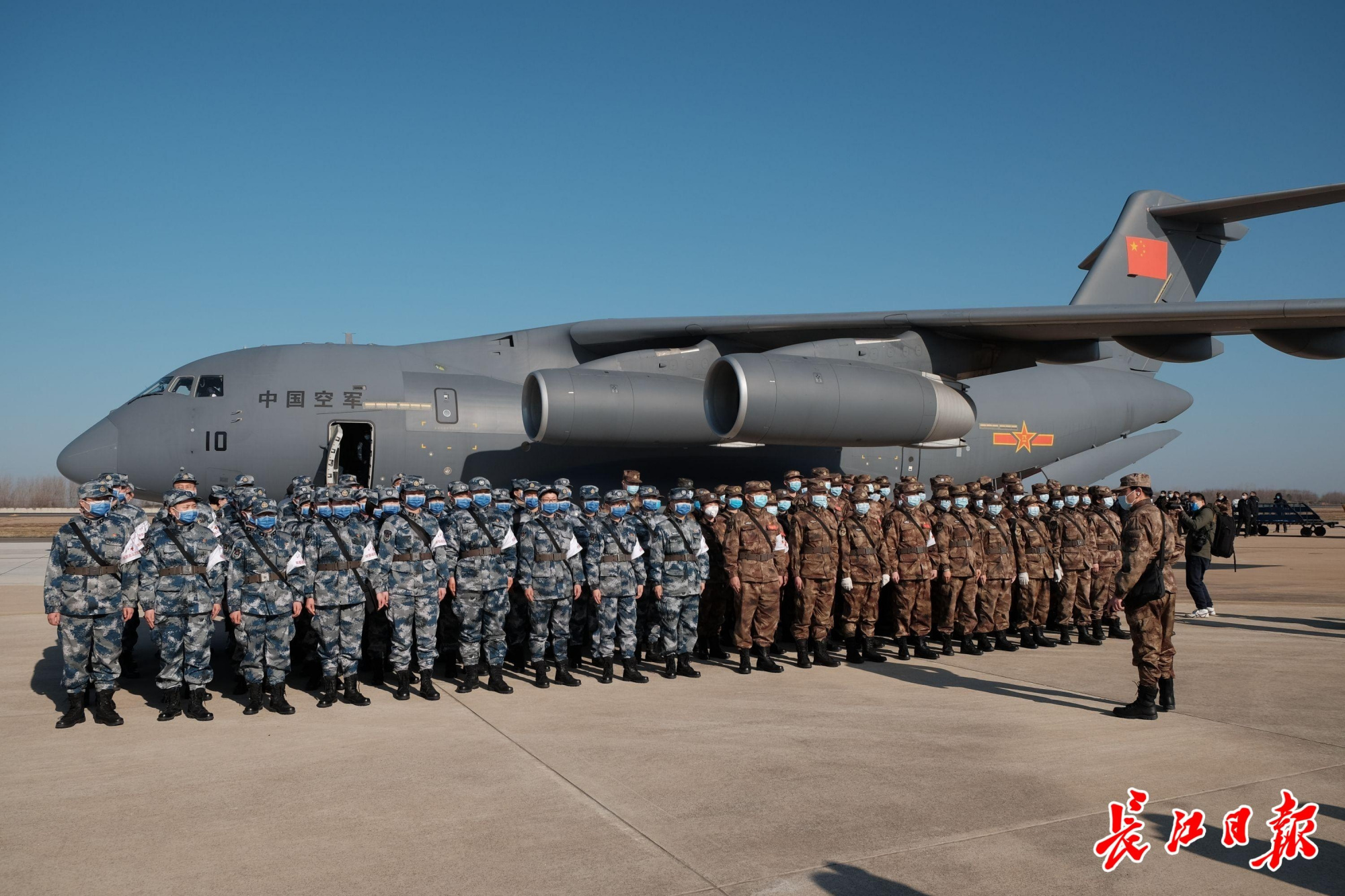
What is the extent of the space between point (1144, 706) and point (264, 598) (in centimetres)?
649

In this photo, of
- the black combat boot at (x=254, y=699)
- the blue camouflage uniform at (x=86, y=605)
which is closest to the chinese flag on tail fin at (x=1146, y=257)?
the black combat boot at (x=254, y=699)

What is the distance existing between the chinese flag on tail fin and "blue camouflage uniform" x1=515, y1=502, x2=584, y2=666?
39.4ft

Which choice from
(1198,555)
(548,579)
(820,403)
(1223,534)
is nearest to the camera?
(548,579)

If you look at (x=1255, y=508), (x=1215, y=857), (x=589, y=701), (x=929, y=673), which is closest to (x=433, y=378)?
(x=589, y=701)

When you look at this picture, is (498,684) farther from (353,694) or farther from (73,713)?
(73,713)

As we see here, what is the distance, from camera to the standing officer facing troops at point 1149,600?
6.68m

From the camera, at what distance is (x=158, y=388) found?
1127 cm

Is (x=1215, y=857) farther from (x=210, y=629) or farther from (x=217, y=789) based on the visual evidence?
(x=210, y=629)

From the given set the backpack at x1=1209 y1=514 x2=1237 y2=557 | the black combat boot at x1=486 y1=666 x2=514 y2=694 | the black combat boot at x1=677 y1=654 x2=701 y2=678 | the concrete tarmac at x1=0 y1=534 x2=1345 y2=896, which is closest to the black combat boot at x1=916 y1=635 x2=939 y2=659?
the concrete tarmac at x1=0 y1=534 x2=1345 y2=896

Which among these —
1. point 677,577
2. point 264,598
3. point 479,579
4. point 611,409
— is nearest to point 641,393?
point 611,409

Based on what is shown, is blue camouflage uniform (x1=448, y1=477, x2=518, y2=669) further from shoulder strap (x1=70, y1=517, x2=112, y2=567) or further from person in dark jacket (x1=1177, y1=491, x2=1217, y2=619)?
person in dark jacket (x1=1177, y1=491, x2=1217, y2=619)

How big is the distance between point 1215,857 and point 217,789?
Result: 5013mm

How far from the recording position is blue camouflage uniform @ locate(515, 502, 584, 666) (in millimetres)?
7973

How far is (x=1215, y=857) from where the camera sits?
4.16 metres
